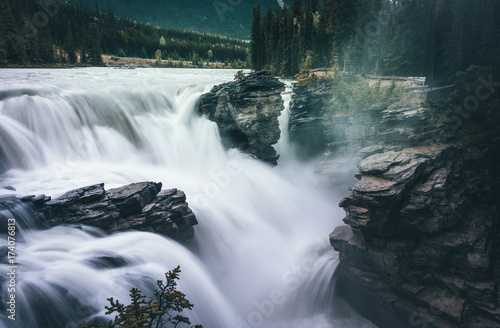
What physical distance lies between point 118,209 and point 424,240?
52.4 feet

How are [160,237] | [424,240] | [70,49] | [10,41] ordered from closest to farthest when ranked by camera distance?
1. [160,237]
2. [424,240]
3. [10,41]
4. [70,49]

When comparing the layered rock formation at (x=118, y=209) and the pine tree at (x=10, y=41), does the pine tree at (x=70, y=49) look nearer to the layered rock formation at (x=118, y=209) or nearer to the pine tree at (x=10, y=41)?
the pine tree at (x=10, y=41)

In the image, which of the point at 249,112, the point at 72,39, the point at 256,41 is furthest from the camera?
the point at 72,39

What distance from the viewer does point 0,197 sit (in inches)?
437

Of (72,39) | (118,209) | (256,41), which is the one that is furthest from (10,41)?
(118,209)

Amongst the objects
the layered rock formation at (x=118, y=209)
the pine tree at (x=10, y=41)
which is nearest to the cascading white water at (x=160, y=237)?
the layered rock formation at (x=118, y=209)

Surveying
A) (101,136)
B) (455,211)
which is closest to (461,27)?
(455,211)

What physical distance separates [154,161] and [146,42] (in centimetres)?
10337

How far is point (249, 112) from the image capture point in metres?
23.8

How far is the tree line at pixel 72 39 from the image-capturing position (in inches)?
2029

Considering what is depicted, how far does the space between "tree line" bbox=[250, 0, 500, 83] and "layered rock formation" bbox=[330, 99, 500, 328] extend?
976cm

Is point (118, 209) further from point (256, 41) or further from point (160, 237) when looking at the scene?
point (256, 41)

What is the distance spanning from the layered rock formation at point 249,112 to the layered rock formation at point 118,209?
11784mm

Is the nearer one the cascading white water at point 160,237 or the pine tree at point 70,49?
the cascading white water at point 160,237
